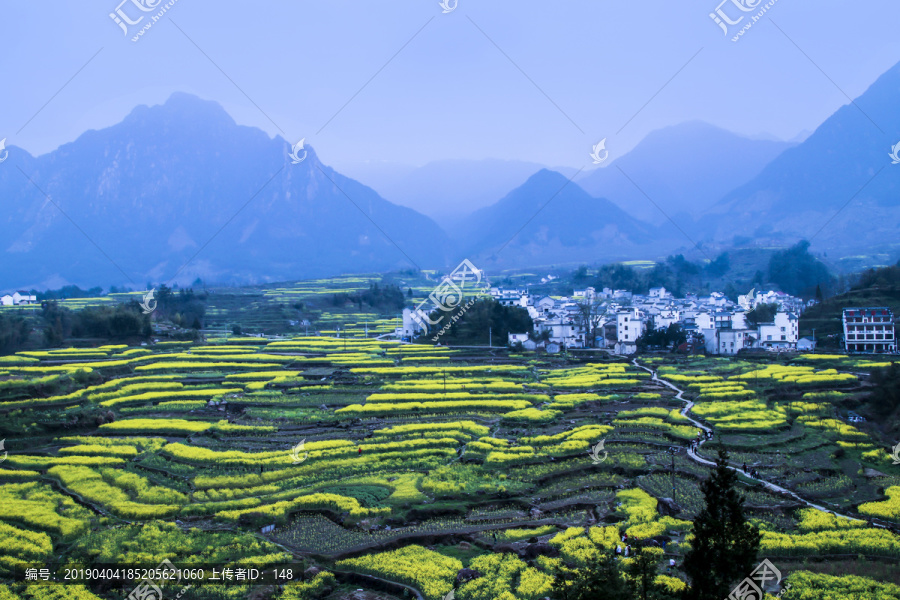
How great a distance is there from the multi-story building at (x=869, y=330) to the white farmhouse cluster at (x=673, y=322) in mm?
3095

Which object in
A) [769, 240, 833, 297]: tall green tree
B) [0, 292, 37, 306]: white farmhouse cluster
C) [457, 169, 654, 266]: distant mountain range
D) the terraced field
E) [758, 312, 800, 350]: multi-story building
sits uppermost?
[457, 169, 654, 266]: distant mountain range

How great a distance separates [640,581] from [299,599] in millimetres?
7278

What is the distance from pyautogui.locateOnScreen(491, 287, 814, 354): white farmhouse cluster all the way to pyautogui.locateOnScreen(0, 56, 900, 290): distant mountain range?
3070 inches

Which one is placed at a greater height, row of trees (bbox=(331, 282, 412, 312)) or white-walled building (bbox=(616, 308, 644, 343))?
row of trees (bbox=(331, 282, 412, 312))

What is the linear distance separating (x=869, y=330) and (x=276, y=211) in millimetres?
146253

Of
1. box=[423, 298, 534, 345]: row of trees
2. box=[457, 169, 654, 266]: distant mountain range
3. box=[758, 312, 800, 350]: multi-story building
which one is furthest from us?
box=[457, 169, 654, 266]: distant mountain range

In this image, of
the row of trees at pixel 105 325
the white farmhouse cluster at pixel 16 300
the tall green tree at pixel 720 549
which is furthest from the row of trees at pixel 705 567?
the white farmhouse cluster at pixel 16 300

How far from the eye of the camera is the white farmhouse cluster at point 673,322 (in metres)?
51.2

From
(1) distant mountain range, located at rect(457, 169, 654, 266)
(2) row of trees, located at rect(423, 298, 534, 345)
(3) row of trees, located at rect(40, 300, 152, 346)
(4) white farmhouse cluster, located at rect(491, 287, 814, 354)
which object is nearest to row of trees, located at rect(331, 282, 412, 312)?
(4) white farmhouse cluster, located at rect(491, 287, 814, 354)

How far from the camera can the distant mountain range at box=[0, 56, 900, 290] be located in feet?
478

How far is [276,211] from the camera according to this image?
168m

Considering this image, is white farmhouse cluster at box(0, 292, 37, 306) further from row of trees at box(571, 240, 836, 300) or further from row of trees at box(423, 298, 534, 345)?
row of trees at box(571, 240, 836, 300)

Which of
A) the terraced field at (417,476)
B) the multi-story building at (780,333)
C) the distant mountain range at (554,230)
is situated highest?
the distant mountain range at (554,230)

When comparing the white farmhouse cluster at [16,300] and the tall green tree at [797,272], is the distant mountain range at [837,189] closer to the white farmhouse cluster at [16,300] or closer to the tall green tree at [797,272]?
the tall green tree at [797,272]
